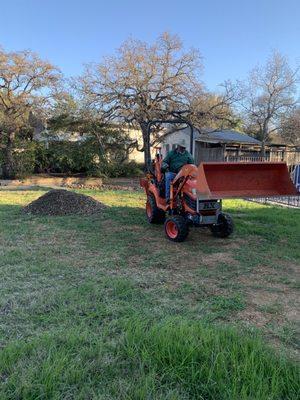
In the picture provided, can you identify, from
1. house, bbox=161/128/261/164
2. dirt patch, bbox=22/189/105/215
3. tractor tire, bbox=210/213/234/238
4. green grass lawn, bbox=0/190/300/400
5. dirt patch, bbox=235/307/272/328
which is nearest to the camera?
green grass lawn, bbox=0/190/300/400

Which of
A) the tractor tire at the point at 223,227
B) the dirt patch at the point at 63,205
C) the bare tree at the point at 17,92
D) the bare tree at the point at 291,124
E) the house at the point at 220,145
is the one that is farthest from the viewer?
the bare tree at the point at 291,124

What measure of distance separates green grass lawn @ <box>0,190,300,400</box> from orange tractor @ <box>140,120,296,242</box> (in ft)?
1.20

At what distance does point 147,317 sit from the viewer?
3307 millimetres

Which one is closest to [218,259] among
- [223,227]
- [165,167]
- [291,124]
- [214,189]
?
[214,189]

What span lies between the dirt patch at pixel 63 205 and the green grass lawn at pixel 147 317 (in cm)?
201

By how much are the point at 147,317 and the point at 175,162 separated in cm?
391

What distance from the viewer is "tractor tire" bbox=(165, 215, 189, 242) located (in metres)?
6.21

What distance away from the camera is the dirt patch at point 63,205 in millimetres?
8719

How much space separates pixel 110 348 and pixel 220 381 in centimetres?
80

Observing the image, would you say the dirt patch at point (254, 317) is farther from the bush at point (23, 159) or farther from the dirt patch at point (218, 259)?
the bush at point (23, 159)

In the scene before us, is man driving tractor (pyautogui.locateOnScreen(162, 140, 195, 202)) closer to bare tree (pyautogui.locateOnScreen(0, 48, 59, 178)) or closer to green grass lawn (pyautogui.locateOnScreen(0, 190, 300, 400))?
green grass lawn (pyautogui.locateOnScreen(0, 190, 300, 400))

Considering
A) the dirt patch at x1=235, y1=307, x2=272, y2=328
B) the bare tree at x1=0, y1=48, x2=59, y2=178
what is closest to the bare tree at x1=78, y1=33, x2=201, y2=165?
the bare tree at x1=0, y1=48, x2=59, y2=178

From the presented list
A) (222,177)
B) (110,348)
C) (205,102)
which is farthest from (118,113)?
(110,348)

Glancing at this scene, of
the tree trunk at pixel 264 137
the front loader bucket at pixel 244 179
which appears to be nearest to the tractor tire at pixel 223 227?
the front loader bucket at pixel 244 179
